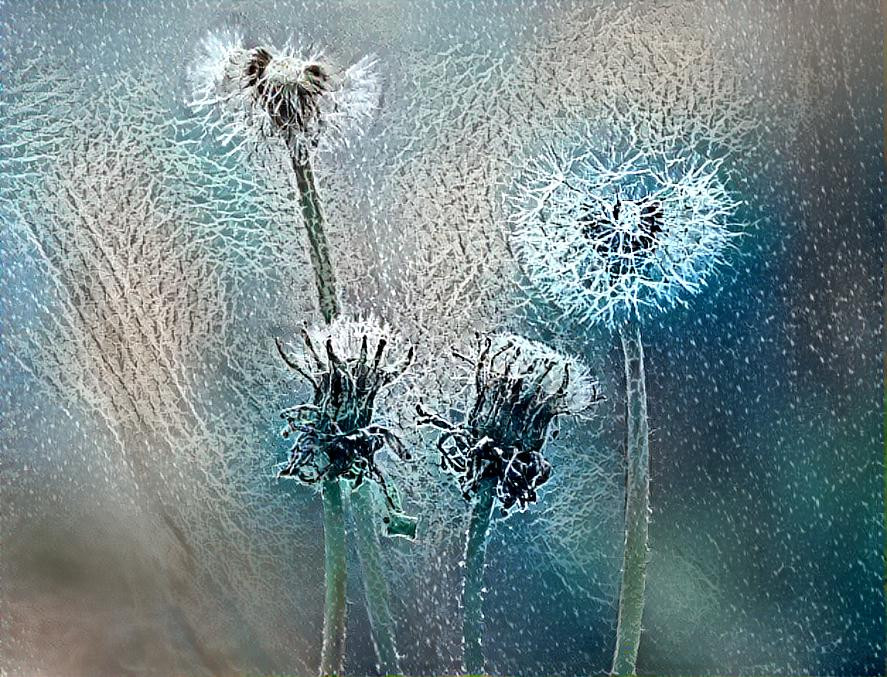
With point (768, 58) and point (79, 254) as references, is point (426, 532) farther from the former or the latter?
point (768, 58)

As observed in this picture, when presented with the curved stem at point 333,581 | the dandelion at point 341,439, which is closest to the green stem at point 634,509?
→ the dandelion at point 341,439

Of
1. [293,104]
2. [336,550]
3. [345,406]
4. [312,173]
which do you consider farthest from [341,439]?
[293,104]

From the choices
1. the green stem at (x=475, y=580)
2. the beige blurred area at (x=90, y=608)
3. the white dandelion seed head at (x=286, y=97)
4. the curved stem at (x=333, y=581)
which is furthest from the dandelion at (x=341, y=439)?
the white dandelion seed head at (x=286, y=97)

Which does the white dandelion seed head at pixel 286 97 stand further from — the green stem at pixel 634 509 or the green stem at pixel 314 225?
the green stem at pixel 634 509

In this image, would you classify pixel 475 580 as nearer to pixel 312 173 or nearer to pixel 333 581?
pixel 333 581

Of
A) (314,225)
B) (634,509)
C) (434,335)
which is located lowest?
(634,509)

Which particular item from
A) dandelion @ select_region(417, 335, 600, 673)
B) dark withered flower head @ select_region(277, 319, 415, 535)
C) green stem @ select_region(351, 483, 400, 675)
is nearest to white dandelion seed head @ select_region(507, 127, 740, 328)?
dandelion @ select_region(417, 335, 600, 673)

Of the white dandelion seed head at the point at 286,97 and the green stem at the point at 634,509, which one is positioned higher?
the white dandelion seed head at the point at 286,97

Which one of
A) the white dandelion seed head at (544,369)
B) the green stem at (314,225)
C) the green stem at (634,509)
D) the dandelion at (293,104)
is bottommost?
the green stem at (634,509)
